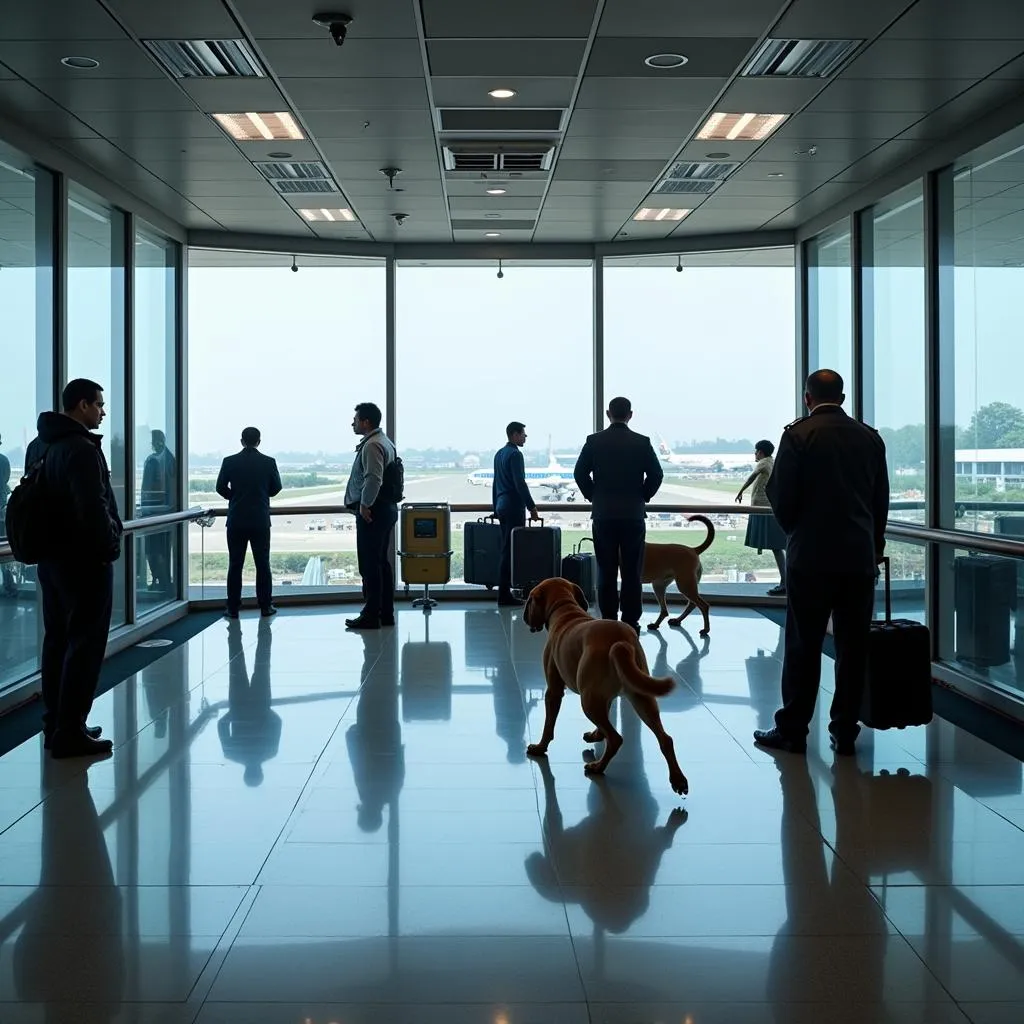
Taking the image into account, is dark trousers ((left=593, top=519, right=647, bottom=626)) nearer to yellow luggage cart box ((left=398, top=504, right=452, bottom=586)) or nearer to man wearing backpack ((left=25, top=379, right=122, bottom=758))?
yellow luggage cart box ((left=398, top=504, right=452, bottom=586))

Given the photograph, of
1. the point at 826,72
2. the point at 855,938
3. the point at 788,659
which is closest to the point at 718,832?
the point at 855,938

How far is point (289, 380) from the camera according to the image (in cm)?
1250

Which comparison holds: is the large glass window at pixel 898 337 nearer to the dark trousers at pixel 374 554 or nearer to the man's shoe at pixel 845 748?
the man's shoe at pixel 845 748

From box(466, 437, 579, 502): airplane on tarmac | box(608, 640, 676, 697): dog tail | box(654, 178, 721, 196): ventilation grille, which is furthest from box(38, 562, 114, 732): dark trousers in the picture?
box(466, 437, 579, 502): airplane on tarmac

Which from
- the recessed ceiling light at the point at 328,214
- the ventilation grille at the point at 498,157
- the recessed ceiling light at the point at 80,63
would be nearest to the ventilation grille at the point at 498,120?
the ventilation grille at the point at 498,157

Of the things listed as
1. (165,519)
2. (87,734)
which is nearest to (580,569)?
(165,519)

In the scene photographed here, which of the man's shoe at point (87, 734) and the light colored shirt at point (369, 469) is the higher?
the light colored shirt at point (369, 469)

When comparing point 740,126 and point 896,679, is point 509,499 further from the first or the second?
point 896,679

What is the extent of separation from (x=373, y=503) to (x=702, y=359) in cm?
455

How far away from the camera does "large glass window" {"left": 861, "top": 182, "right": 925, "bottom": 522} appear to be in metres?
8.52

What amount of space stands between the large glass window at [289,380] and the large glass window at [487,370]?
0.90 ft

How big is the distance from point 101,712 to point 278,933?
356cm

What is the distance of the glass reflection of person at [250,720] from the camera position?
18.3ft

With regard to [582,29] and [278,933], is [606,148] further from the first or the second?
[278,933]
